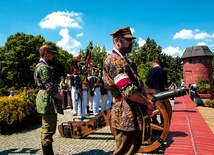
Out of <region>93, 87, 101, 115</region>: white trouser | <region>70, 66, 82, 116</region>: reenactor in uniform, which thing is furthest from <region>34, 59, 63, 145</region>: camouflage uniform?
<region>93, 87, 101, 115</region>: white trouser

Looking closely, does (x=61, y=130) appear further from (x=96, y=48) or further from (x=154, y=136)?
(x=96, y=48)

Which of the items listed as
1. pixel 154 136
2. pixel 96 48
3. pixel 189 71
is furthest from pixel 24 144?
pixel 96 48

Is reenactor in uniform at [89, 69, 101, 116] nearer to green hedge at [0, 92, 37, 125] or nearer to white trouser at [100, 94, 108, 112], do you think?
white trouser at [100, 94, 108, 112]

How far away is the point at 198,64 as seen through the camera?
145 ft

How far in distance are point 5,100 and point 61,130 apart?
2.35 meters

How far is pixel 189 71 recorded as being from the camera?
1753 inches

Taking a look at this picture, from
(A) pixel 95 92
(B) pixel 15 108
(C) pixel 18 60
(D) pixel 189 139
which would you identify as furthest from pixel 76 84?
(C) pixel 18 60

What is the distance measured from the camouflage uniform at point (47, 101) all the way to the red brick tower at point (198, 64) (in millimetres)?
42899

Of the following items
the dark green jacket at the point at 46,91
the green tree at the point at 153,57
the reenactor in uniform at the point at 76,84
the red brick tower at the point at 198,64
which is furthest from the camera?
the green tree at the point at 153,57

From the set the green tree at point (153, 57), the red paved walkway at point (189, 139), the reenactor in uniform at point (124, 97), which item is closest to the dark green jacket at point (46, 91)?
the reenactor in uniform at point (124, 97)

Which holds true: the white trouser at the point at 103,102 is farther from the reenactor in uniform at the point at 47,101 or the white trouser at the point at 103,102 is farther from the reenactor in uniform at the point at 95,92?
the reenactor in uniform at the point at 47,101

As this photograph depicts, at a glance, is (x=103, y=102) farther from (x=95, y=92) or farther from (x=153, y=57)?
(x=153, y=57)

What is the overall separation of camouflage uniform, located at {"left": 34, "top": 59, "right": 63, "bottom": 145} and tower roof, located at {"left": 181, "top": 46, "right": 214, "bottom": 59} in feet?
145

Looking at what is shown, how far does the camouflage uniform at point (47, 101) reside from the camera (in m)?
3.94
